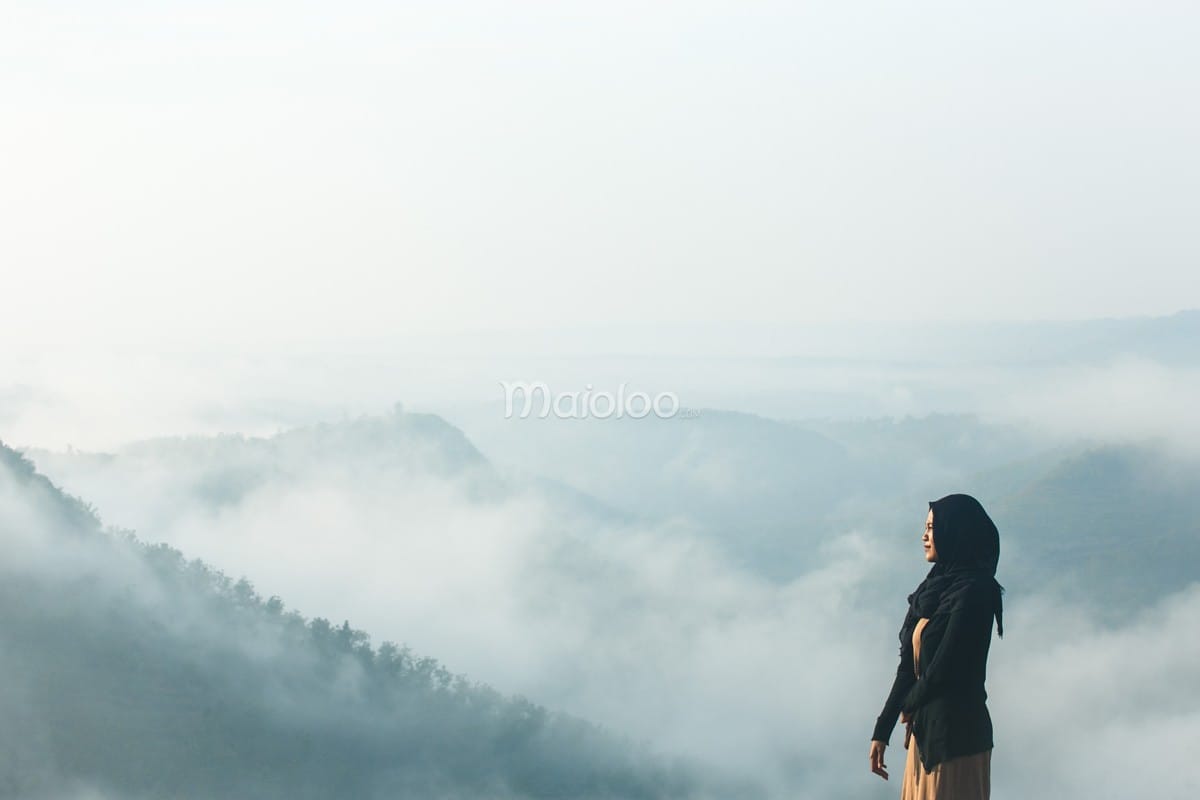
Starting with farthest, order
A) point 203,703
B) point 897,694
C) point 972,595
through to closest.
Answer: point 203,703
point 897,694
point 972,595

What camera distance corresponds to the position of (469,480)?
15912cm

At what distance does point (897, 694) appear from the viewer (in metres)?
5.72

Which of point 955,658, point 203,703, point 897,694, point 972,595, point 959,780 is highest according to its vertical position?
point 203,703

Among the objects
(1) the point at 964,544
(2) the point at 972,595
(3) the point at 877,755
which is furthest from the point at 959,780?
(1) the point at 964,544

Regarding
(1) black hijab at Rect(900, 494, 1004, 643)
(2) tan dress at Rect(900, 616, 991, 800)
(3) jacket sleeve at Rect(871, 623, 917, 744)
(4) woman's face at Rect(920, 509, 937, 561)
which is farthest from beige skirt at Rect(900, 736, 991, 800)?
(4) woman's face at Rect(920, 509, 937, 561)

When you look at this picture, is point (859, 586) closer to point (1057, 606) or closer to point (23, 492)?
point (1057, 606)

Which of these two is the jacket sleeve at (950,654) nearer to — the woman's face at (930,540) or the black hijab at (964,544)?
the black hijab at (964,544)

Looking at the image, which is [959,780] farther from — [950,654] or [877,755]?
[950,654]

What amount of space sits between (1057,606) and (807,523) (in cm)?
3250

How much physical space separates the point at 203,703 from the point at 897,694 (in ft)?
Answer: 215

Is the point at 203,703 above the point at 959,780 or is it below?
above

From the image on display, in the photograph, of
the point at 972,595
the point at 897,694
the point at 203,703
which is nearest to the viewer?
the point at 972,595

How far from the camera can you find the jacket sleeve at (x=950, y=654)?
5.45 metres

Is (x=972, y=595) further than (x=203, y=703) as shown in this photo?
No
